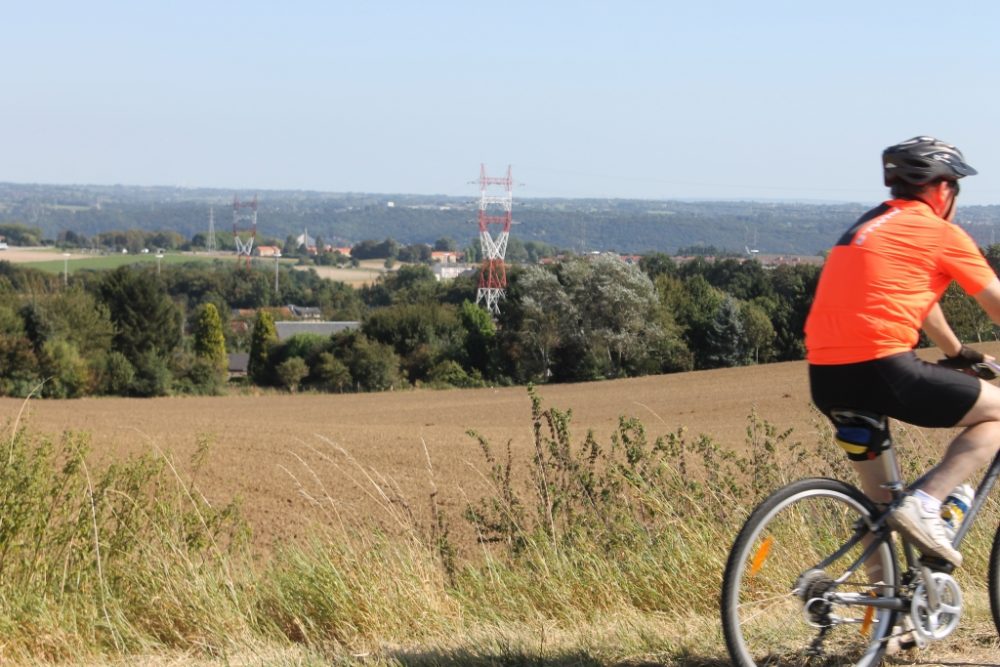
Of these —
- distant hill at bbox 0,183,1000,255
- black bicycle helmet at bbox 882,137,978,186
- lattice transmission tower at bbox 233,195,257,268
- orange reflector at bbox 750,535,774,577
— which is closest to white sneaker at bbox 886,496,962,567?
orange reflector at bbox 750,535,774,577

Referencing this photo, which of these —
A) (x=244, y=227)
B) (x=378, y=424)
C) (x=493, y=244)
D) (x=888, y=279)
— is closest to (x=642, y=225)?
(x=493, y=244)

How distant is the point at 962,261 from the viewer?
3.41m

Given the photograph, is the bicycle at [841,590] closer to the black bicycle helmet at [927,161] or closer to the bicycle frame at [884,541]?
the bicycle frame at [884,541]

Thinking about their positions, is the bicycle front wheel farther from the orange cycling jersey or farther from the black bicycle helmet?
the black bicycle helmet

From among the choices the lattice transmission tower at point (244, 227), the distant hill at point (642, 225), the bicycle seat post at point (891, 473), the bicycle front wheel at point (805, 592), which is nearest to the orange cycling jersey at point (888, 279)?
the bicycle seat post at point (891, 473)

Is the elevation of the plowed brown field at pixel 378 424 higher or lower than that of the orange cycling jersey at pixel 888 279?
lower

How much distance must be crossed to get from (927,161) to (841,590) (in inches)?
53.2

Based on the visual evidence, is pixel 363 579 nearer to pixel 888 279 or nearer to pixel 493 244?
pixel 888 279

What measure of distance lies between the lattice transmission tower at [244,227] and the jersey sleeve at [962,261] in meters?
125

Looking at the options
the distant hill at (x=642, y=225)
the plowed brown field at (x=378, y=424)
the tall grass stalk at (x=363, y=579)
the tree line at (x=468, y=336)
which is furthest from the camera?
the tree line at (x=468, y=336)

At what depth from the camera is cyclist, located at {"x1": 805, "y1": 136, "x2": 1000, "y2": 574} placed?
3359mm

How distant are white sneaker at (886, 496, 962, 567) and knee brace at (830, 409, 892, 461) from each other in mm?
176

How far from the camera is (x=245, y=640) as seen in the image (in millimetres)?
4262

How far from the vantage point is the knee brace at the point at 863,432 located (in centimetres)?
346
